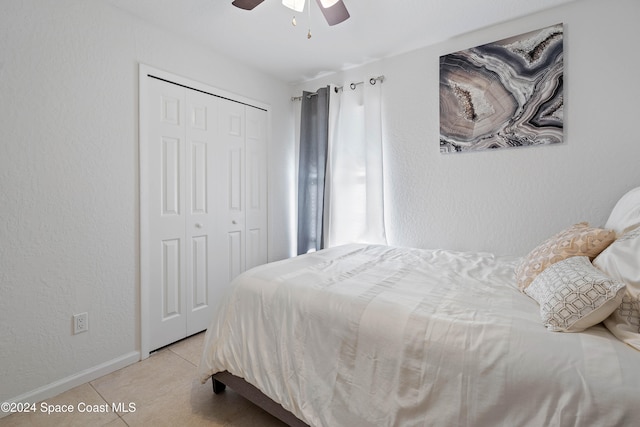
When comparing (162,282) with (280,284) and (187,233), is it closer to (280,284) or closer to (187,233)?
(187,233)

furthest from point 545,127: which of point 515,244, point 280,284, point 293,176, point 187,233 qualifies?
point 187,233

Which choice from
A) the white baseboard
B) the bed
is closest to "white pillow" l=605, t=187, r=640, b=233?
the bed

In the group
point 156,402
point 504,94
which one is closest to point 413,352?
point 156,402

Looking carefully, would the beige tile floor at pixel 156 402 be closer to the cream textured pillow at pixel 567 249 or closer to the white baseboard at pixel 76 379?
the white baseboard at pixel 76 379

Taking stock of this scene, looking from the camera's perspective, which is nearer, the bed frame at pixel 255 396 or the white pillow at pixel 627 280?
the white pillow at pixel 627 280

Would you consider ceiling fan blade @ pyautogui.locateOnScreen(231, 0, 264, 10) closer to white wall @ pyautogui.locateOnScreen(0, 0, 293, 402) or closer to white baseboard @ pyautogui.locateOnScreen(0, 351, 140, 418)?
white wall @ pyautogui.locateOnScreen(0, 0, 293, 402)

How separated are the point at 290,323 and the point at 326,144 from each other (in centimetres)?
215

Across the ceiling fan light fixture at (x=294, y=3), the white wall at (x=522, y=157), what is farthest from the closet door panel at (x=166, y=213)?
the white wall at (x=522, y=157)

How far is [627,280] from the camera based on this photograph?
3.03ft

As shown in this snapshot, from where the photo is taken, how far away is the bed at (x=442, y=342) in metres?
0.79

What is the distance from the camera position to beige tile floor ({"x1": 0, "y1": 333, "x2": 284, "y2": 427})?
1465mm

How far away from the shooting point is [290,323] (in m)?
1.29

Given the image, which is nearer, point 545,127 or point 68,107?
point 68,107

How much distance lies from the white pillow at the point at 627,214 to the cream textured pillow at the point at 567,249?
80 millimetres
